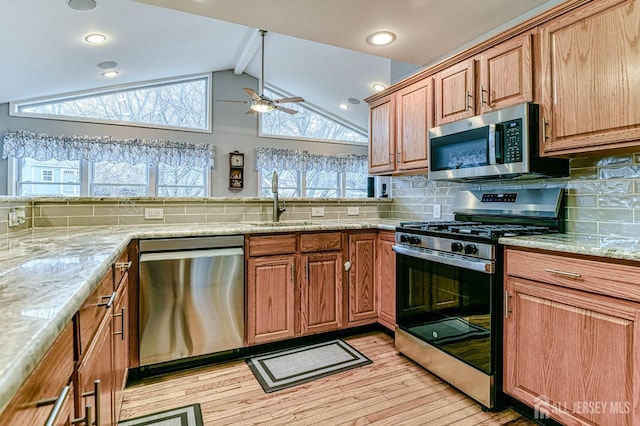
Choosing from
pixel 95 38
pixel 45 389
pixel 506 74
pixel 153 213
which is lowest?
pixel 45 389

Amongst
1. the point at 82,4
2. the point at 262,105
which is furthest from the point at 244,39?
the point at 82,4

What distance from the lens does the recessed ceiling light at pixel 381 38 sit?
246cm

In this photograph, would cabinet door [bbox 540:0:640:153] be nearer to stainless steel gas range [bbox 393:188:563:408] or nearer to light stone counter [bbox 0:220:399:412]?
stainless steel gas range [bbox 393:188:563:408]

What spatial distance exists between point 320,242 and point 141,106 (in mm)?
5224

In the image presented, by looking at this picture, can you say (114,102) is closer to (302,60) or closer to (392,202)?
(302,60)

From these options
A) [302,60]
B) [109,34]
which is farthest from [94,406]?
[302,60]

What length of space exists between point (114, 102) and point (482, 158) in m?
6.15

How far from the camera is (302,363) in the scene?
7.72 ft

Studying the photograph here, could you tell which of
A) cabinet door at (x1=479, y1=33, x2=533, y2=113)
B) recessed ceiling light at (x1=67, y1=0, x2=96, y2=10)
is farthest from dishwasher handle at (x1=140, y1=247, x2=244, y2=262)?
recessed ceiling light at (x1=67, y1=0, x2=96, y2=10)

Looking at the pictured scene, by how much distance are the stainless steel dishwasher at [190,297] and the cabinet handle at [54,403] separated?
1.50 metres

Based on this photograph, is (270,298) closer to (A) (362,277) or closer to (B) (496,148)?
(A) (362,277)

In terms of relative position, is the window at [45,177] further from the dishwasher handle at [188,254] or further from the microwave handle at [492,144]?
the microwave handle at [492,144]

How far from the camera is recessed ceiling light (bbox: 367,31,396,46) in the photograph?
2465 millimetres

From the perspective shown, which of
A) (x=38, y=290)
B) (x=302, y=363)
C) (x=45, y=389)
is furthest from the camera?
(x=302, y=363)
